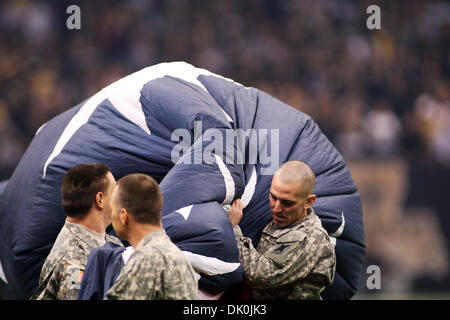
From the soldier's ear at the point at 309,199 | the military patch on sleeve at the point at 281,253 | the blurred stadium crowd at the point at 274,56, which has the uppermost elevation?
the blurred stadium crowd at the point at 274,56

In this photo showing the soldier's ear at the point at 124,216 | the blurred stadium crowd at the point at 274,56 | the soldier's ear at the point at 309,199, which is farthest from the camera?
the blurred stadium crowd at the point at 274,56

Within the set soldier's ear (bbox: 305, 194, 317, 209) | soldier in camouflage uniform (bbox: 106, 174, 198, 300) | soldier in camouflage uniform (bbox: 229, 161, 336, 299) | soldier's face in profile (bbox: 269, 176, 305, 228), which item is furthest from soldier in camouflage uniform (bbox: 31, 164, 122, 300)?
soldier's ear (bbox: 305, 194, 317, 209)

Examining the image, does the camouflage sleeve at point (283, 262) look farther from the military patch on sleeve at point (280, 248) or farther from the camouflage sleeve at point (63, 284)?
the camouflage sleeve at point (63, 284)

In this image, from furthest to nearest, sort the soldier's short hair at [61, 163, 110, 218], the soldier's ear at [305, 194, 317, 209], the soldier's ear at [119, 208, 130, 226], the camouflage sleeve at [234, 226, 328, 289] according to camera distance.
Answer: the soldier's ear at [305, 194, 317, 209], the camouflage sleeve at [234, 226, 328, 289], the soldier's short hair at [61, 163, 110, 218], the soldier's ear at [119, 208, 130, 226]

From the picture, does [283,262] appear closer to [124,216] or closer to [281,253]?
[281,253]

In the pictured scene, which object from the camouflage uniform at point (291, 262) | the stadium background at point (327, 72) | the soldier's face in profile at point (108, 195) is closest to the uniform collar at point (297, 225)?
the camouflage uniform at point (291, 262)

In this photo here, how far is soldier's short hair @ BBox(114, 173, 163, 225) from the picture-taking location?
2.95 m

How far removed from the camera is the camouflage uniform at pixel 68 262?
3.35 meters

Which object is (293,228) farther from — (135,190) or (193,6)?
(193,6)

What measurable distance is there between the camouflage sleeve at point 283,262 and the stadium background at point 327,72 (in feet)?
16.5

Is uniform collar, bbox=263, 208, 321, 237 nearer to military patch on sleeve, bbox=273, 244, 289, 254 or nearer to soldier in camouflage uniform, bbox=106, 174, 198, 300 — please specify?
military patch on sleeve, bbox=273, 244, 289, 254

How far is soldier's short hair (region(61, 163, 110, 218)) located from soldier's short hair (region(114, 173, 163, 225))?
0.50 meters
